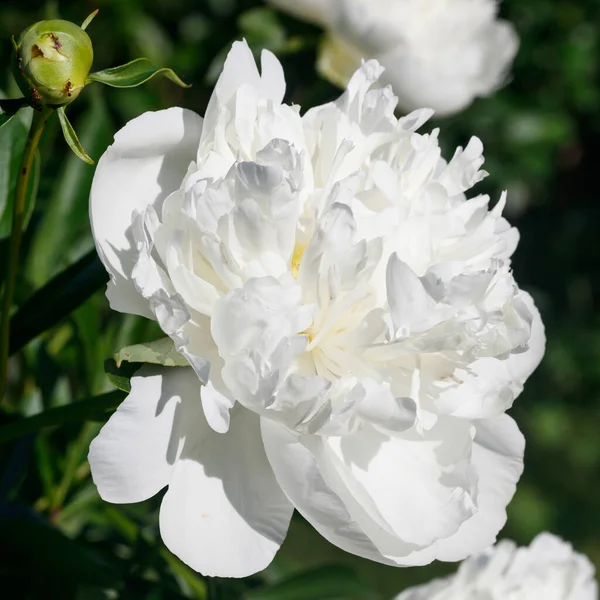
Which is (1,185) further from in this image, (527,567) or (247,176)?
(527,567)

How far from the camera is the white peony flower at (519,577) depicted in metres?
0.84

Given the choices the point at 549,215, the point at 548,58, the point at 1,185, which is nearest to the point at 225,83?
the point at 1,185

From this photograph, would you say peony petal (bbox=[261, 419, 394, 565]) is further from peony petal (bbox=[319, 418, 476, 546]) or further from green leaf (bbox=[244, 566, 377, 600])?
green leaf (bbox=[244, 566, 377, 600])

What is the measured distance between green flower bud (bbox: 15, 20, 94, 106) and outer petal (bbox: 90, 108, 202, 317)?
0.17ft

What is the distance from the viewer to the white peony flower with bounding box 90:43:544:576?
0.53 m

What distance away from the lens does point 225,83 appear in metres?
0.58

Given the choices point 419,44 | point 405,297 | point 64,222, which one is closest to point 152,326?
point 64,222

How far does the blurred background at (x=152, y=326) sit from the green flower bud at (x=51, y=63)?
17cm

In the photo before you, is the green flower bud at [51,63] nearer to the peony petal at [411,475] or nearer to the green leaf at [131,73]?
the green leaf at [131,73]

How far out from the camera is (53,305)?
25.2 inches

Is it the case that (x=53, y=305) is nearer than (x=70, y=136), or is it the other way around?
(x=70, y=136)

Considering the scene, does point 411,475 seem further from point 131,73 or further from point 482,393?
point 131,73

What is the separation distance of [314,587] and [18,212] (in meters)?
0.57

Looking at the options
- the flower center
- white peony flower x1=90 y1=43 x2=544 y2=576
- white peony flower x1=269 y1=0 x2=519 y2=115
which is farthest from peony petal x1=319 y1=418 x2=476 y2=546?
white peony flower x1=269 y1=0 x2=519 y2=115
